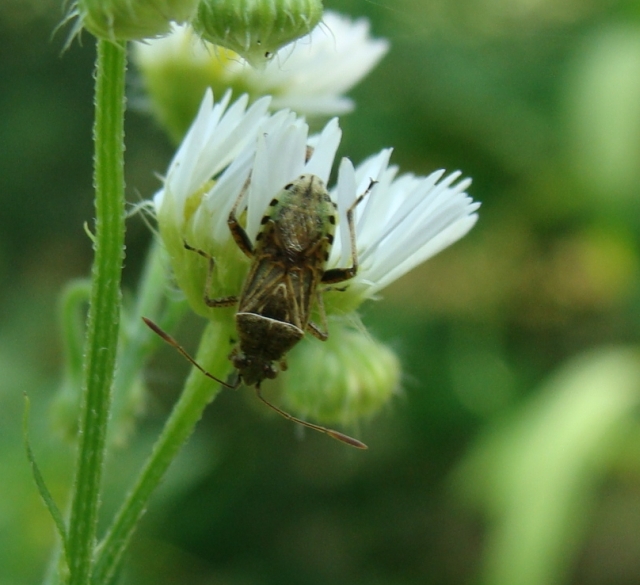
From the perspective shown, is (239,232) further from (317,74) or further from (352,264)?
(317,74)

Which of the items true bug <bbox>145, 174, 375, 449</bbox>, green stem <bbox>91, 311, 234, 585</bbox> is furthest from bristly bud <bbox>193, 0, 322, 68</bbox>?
green stem <bbox>91, 311, 234, 585</bbox>

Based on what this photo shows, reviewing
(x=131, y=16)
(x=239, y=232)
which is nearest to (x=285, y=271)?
(x=239, y=232)

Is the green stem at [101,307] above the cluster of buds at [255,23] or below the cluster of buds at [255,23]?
below

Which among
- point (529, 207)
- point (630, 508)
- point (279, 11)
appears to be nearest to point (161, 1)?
point (279, 11)

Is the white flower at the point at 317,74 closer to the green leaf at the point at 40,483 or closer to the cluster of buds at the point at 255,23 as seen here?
the cluster of buds at the point at 255,23

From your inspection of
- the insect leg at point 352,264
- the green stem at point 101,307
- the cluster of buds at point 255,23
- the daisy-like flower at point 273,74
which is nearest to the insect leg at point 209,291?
the insect leg at point 352,264
